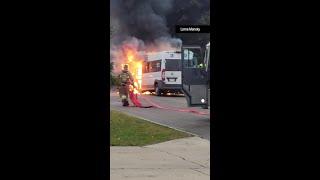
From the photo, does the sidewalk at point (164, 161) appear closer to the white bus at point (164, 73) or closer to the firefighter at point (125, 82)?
the firefighter at point (125, 82)

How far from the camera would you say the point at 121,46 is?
154 ft

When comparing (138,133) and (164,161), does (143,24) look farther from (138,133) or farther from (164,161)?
(164,161)

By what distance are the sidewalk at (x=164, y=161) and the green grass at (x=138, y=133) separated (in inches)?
18.2

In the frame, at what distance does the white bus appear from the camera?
31359mm

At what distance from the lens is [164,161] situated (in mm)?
9797

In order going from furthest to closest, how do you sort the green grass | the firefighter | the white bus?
the white bus, the firefighter, the green grass

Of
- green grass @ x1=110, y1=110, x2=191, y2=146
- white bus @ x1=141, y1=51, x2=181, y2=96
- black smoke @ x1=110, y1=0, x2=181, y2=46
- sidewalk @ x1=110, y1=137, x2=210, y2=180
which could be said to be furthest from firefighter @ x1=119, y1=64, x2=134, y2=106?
black smoke @ x1=110, y1=0, x2=181, y2=46

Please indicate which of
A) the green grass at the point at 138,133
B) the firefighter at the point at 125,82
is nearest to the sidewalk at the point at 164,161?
the green grass at the point at 138,133

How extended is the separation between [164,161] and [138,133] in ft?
13.3

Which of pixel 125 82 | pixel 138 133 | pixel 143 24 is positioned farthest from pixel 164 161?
pixel 143 24

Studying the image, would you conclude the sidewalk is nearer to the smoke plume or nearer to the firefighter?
the firefighter

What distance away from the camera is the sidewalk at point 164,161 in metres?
8.23

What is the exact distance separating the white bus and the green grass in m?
14.8
